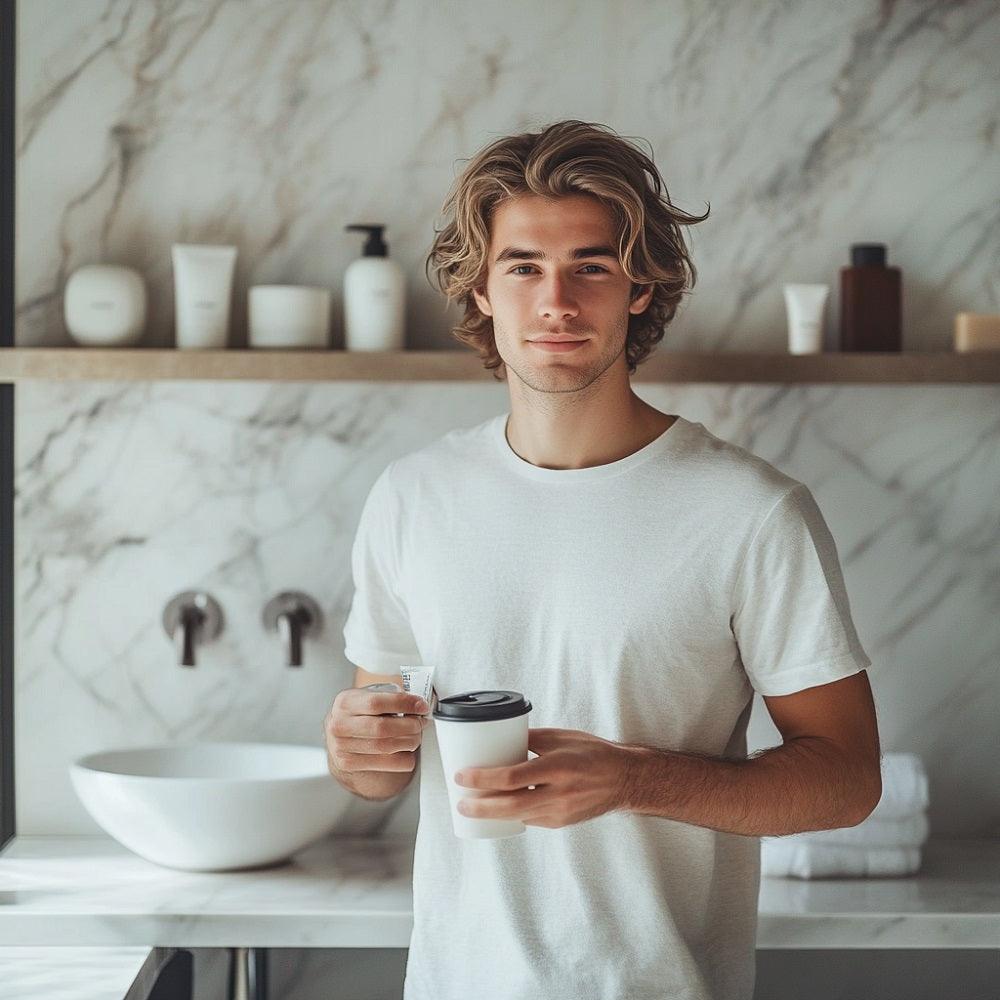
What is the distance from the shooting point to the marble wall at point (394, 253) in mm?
2189

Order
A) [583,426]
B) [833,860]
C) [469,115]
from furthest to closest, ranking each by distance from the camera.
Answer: [469,115]
[833,860]
[583,426]

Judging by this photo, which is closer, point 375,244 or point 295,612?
point 375,244

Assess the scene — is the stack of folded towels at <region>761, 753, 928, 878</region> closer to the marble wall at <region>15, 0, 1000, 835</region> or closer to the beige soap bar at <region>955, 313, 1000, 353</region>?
the marble wall at <region>15, 0, 1000, 835</region>

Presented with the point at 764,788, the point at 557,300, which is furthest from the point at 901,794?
the point at 557,300

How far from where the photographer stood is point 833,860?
1987mm

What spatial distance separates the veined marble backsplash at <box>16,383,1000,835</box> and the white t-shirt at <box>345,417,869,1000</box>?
658 mm

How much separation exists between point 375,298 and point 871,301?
85 centimetres

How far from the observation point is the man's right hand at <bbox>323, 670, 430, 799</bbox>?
1.38 m

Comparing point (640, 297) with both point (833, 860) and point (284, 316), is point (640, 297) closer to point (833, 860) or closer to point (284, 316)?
point (284, 316)

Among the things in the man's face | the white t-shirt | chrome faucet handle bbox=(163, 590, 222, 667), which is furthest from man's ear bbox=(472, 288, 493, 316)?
chrome faucet handle bbox=(163, 590, 222, 667)

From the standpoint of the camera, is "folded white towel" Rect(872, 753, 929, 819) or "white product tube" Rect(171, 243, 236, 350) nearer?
"folded white towel" Rect(872, 753, 929, 819)

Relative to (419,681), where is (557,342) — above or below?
→ above

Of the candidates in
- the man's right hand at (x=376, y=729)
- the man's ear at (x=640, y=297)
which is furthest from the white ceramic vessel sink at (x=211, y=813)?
the man's ear at (x=640, y=297)

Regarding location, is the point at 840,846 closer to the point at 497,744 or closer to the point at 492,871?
the point at 492,871
